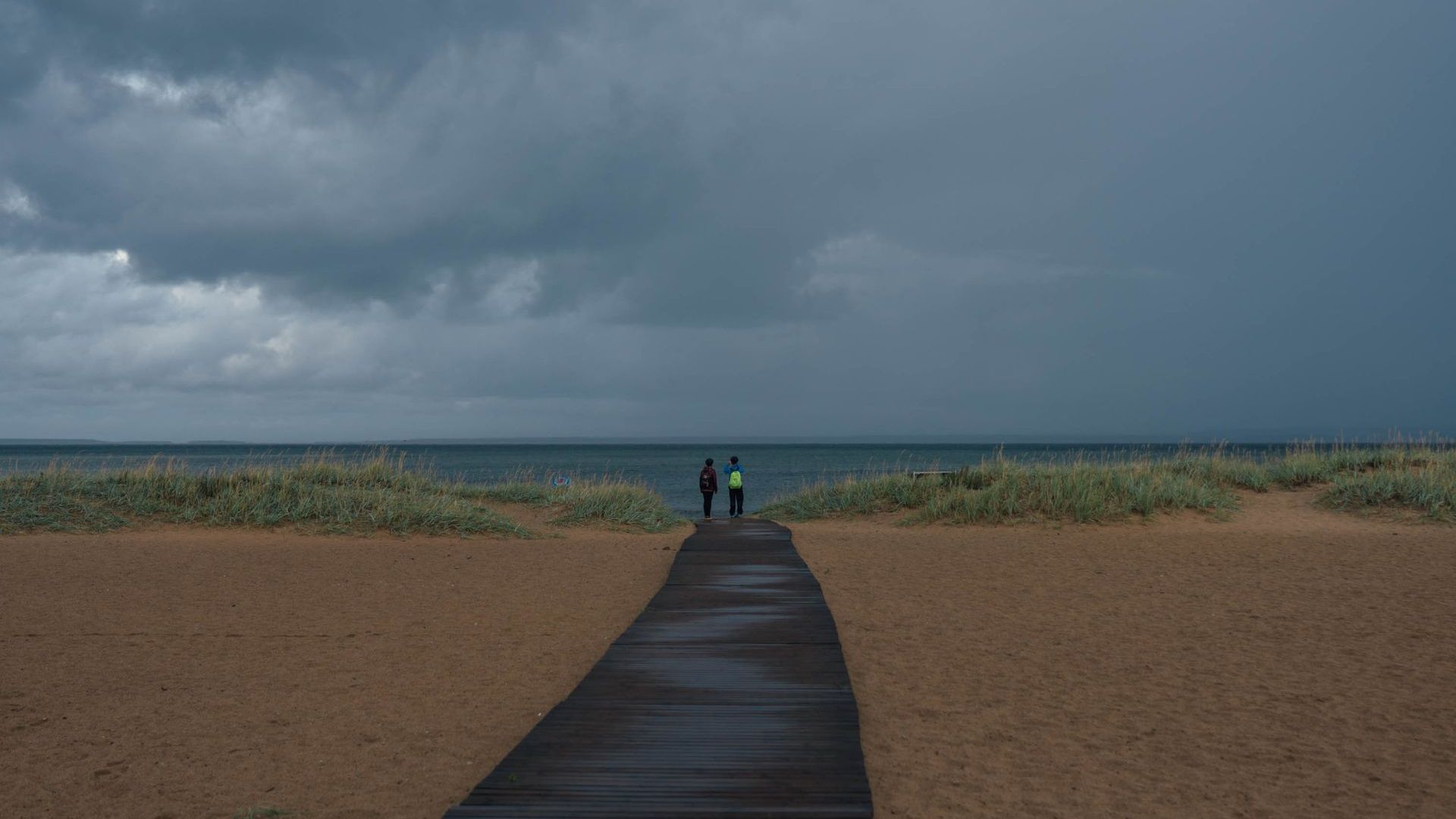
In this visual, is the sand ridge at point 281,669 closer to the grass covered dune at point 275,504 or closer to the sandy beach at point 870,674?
the sandy beach at point 870,674

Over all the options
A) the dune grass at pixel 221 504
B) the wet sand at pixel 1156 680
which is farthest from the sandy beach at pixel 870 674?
the dune grass at pixel 221 504

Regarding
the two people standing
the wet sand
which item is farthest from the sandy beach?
the two people standing

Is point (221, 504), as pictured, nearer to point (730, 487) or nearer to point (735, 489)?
point (730, 487)

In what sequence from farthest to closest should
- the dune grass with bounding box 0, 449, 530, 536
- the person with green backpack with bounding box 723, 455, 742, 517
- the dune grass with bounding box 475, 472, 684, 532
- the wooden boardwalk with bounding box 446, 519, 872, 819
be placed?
the person with green backpack with bounding box 723, 455, 742, 517
the dune grass with bounding box 475, 472, 684, 532
the dune grass with bounding box 0, 449, 530, 536
the wooden boardwalk with bounding box 446, 519, 872, 819

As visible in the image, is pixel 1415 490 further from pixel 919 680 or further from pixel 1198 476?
pixel 919 680

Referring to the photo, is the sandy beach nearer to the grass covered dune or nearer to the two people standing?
the grass covered dune

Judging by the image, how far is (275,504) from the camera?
663 inches

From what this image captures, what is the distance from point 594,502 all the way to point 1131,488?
11434mm

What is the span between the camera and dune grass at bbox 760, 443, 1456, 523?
58.9 feet

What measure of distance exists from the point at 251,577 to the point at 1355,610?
13163 millimetres

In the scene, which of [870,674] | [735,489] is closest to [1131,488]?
[735,489]

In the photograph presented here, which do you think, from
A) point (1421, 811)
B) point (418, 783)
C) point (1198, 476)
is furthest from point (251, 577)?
point (1198, 476)

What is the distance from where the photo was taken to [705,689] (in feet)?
19.1

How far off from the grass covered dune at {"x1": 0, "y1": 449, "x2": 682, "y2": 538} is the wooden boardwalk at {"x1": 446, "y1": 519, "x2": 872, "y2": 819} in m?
9.70
